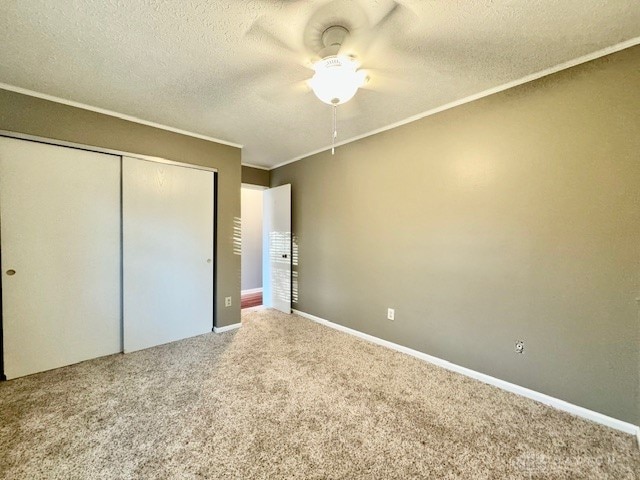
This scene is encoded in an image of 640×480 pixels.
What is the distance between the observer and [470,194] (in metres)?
2.27

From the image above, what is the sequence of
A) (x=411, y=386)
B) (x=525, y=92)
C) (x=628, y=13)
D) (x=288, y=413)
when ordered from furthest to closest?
(x=411, y=386) → (x=525, y=92) → (x=288, y=413) → (x=628, y=13)

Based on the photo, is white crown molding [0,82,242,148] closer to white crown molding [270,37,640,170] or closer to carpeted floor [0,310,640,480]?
white crown molding [270,37,640,170]

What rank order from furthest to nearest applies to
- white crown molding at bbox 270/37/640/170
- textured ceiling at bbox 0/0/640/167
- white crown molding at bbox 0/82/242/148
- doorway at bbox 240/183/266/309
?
doorway at bbox 240/183/266/309
white crown molding at bbox 0/82/242/148
white crown molding at bbox 270/37/640/170
textured ceiling at bbox 0/0/640/167

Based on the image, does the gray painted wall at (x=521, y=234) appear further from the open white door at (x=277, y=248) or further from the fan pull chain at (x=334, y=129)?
the open white door at (x=277, y=248)

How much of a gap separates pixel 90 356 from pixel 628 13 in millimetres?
4500

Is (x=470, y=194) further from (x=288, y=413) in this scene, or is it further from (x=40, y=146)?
(x=40, y=146)

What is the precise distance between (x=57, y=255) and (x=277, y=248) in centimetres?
252

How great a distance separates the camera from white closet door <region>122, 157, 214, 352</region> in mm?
2660

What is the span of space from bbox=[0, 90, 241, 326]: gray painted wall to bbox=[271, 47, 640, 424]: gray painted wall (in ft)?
5.13

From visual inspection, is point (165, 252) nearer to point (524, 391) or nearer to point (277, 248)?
point (277, 248)

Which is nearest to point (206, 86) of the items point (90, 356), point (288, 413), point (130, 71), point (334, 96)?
point (130, 71)

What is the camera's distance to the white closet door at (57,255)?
6.98ft

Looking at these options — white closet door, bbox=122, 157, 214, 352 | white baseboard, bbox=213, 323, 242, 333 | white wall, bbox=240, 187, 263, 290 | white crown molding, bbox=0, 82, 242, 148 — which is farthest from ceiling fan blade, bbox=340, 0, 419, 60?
white wall, bbox=240, 187, 263, 290

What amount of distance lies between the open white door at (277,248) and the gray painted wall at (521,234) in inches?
50.8
